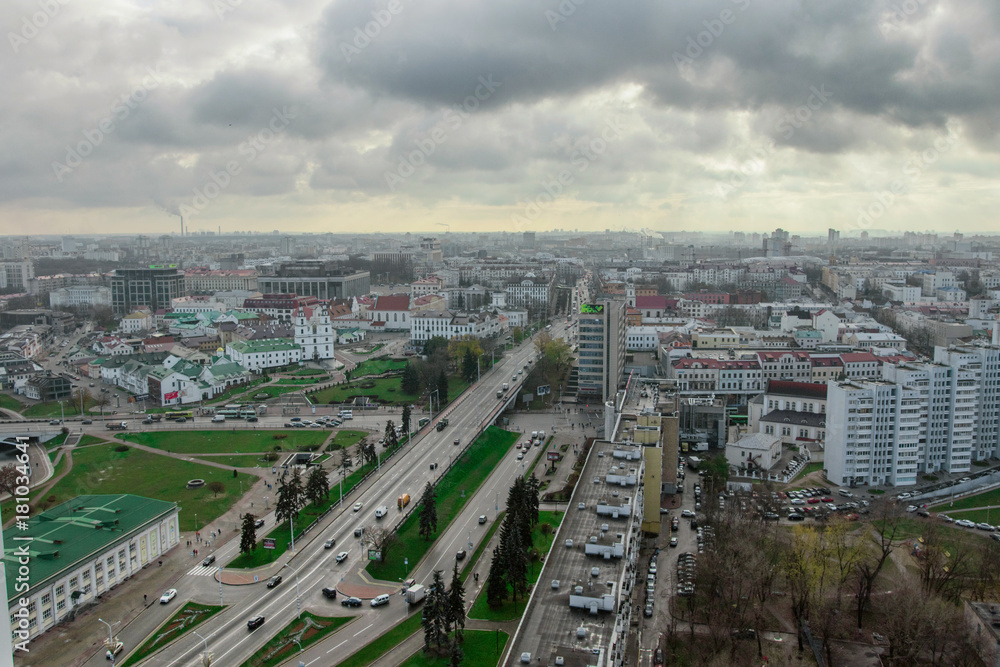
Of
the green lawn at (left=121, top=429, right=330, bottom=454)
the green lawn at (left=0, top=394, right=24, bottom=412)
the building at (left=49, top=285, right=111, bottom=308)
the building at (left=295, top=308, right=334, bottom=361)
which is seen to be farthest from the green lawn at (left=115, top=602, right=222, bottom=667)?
the building at (left=49, top=285, right=111, bottom=308)

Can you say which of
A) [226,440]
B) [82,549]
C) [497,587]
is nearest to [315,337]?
[226,440]

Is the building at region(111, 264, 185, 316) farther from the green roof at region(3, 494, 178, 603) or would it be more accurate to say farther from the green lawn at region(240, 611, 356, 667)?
the green lawn at region(240, 611, 356, 667)

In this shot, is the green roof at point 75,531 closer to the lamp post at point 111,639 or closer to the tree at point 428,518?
the lamp post at point 111,639

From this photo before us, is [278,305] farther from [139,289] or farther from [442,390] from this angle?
[442,390]

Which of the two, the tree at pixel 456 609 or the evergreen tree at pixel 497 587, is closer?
the tree at pixel 456 609

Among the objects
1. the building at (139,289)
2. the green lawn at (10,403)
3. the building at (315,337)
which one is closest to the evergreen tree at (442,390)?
the building at (315,337)

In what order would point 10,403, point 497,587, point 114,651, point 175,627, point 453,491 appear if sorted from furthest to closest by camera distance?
1. point 10,403
2. point 453,491
3. point 497,587
4. point 175,627
5. point 114,651
